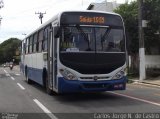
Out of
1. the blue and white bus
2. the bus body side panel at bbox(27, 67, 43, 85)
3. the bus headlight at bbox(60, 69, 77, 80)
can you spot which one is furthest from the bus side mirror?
the bus body side panel at bbox(27, 67, 43, 85)

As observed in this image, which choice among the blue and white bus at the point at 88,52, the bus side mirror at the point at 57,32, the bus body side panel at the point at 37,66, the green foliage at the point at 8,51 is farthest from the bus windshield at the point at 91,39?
the green foliage at the point at 8,51

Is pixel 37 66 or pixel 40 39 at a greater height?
pixel 40 39

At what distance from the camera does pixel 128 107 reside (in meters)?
13.5

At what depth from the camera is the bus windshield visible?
595 inches

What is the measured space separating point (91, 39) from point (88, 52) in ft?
1.69

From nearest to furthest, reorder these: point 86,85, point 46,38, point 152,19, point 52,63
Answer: point 86,85
point 52,63
point 46,38
point 152,19

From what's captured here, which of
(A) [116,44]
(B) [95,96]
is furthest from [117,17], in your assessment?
(B) [95,96]

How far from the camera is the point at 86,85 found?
592 inches

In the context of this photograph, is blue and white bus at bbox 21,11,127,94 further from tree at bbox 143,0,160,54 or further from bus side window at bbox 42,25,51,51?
tree at bbox 143,0,160,54

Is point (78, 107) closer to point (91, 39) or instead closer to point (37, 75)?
point (91, 39)

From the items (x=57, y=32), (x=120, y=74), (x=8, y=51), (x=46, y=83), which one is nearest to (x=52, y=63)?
(x=57, y=32)

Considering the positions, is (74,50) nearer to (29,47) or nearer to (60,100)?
(60,100)

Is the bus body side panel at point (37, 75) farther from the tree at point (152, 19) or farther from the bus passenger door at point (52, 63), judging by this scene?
the tree at point (152, 19)

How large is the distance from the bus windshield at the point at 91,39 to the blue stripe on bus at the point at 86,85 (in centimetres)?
112
